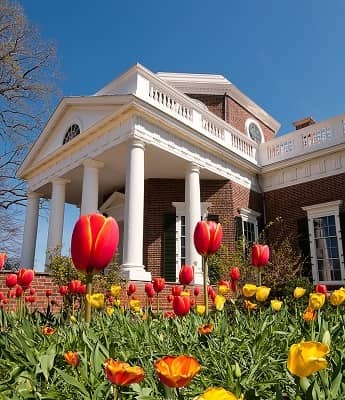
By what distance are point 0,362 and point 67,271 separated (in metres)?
5.09

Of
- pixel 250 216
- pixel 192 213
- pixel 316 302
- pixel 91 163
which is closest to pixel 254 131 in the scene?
pixel 250 216

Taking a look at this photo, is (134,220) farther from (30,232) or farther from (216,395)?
(216,395)

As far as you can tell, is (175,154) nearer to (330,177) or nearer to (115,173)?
(115,173)

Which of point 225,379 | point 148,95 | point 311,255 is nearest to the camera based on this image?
point 225,379

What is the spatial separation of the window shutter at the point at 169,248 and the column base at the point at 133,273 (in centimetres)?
346

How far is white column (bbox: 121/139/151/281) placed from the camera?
8.77 m

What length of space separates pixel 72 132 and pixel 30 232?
4.33m

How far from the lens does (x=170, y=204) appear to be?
13.1 m

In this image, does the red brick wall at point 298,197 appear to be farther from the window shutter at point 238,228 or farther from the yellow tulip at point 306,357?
the yellow tulip at point 306,357

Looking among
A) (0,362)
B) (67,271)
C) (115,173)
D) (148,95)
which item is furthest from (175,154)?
(0,362)

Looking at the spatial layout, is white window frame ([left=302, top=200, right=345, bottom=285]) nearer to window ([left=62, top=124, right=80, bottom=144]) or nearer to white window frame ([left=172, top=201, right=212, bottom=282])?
white window frame ([left=172, top=201, right=212, bottom=282])

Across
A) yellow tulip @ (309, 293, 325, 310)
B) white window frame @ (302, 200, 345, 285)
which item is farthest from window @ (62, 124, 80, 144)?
yellow tulip @ (309, 293, 325, 310)

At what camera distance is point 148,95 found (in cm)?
1096

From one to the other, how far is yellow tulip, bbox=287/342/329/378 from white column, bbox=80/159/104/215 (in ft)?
33.9
